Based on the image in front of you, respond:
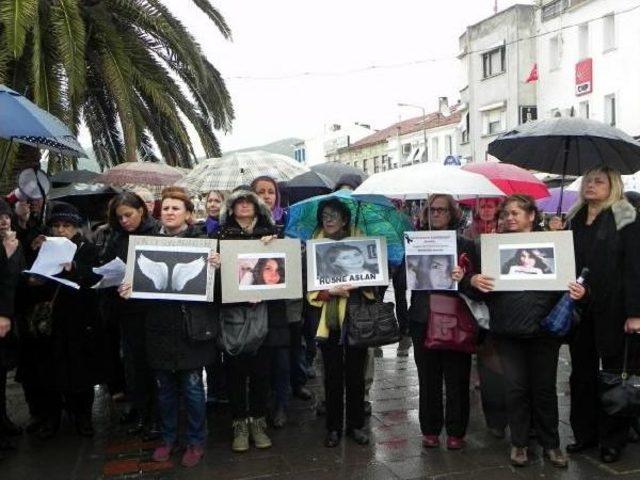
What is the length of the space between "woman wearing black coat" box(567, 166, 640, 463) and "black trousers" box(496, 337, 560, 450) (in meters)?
0.34

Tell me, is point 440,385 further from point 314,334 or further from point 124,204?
point 124,204

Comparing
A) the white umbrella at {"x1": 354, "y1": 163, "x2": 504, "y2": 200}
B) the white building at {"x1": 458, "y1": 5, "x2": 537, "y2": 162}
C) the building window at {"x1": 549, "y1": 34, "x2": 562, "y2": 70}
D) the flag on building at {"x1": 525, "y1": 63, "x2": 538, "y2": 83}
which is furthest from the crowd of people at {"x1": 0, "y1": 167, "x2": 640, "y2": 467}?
the white building at {"x1": 458, "y1": 5, "x2": 537, "y2": 162}

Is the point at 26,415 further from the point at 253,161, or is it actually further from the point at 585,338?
the point at 585,338

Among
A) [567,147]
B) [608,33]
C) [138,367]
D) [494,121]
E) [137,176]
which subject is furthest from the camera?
[494,121]

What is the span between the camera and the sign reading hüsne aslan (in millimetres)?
4395

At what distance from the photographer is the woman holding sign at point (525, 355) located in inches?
159

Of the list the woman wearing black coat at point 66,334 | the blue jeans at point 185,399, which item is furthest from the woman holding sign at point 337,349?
the woman wearing black coat at point 66,334

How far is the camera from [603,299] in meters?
4.12

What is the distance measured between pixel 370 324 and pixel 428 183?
1.04 metres

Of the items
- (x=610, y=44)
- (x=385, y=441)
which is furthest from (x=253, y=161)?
(x=610, y=44)

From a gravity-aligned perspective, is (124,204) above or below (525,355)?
above

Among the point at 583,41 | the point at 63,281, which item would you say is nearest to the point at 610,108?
the point at 583,41

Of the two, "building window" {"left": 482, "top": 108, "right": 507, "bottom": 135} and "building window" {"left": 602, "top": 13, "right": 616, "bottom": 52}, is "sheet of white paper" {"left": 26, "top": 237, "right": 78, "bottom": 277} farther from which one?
"building window" {"left": 482, "top": 108, "right": 507, "bottom": 135}

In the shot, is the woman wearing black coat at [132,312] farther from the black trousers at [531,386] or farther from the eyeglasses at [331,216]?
the black trousers at [531,386]
